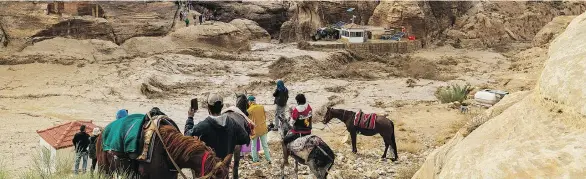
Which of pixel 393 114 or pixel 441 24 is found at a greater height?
pixel 441 24

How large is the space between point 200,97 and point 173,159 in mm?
12161

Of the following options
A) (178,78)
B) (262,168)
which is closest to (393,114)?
(262,168)

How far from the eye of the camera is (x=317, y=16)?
32594mm

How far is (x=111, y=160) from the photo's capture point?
204 inches

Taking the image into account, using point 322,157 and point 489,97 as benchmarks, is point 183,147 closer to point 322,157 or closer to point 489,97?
point 322,157

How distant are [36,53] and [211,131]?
51.5 feet

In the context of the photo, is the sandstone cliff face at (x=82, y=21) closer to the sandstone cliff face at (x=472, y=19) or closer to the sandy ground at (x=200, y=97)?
the sandy ground at (x=200, y=97)

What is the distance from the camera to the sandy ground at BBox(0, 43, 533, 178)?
10016 millimetres

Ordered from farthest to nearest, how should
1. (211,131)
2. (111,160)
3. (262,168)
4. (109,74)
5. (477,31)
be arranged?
(477,31)
(109,74)
(262,168)
(211,131)
(111,160)

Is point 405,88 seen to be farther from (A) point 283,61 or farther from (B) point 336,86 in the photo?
(A) point 283,61

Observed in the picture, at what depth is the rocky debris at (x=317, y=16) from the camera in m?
31.4

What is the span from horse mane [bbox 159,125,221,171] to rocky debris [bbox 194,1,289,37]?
30614mm

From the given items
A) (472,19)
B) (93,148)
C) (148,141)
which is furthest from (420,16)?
(148,141)

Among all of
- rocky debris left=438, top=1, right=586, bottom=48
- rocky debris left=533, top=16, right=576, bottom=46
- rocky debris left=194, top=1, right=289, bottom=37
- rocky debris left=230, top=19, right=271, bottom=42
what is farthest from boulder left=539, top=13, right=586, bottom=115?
rocky debris left=194, top=1, right=289, bottom=37
